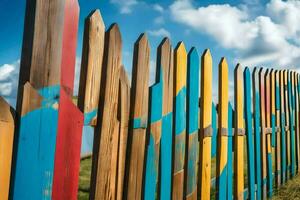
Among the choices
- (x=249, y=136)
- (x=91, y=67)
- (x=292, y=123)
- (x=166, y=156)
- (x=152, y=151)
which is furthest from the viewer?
(x=292, y=123)

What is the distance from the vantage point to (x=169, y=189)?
109 inches

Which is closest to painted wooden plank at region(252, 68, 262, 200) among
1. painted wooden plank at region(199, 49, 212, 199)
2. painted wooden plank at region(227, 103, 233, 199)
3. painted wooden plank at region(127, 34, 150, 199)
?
painted wooden plank at region(227, 103, 233, 199)

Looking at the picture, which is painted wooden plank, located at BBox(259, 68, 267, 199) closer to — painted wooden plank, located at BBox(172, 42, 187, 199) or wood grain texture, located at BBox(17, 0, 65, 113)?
painted wooden plank, located at BBox(172, 42, 187, 199)

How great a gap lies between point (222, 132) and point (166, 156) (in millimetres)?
1093

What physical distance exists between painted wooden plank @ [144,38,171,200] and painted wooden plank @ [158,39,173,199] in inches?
0.7

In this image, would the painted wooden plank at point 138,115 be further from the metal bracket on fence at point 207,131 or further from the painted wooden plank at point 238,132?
the painted wooden plank at point 238,132

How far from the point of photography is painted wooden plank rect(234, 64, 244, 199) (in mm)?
4008

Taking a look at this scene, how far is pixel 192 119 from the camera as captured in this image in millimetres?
3066

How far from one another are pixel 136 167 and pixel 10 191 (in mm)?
918

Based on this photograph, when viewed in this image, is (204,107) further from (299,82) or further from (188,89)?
(299,82)

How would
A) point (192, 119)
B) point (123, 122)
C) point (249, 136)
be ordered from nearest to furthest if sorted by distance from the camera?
point (123, 122) < point (192, 119) < point (249, 136)

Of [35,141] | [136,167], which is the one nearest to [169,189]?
[136,167]

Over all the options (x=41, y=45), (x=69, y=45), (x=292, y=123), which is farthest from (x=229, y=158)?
(x=292, y=123)

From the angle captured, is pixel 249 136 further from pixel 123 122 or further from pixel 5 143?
pixel 5 143
